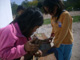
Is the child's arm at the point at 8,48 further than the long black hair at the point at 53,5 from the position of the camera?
No

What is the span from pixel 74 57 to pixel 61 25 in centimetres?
176

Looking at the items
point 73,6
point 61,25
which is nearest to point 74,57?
point 61,25

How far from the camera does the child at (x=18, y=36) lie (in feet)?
2.57

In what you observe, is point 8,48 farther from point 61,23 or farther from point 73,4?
point 73,4

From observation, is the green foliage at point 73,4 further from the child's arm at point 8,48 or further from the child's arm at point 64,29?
the child's arm at point 8,48

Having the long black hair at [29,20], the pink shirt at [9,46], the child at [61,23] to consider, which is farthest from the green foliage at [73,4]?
the pink shirt at [9,46]

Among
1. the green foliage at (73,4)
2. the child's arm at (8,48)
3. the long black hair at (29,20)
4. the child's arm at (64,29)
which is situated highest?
the long black hair at (29,20)

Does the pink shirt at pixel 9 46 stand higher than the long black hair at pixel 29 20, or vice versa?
the long black hair at pixel 29 20

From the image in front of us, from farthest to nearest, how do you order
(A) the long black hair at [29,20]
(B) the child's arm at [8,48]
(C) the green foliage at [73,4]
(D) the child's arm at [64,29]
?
(C) the green foliage at [73,4] → (D) the child's arm at [64,29] → (A) the long black hair at [29,20] → (B) the child's arm at [8,48]

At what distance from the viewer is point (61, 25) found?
1721 millimetres

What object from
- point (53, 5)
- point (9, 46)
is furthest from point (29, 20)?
point (53, 5)

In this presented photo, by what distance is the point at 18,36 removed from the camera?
871 millimetres

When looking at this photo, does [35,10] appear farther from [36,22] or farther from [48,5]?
[48,5]

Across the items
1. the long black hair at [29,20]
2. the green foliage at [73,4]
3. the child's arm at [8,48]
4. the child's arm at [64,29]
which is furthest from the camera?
the green foliage at [73,4]
